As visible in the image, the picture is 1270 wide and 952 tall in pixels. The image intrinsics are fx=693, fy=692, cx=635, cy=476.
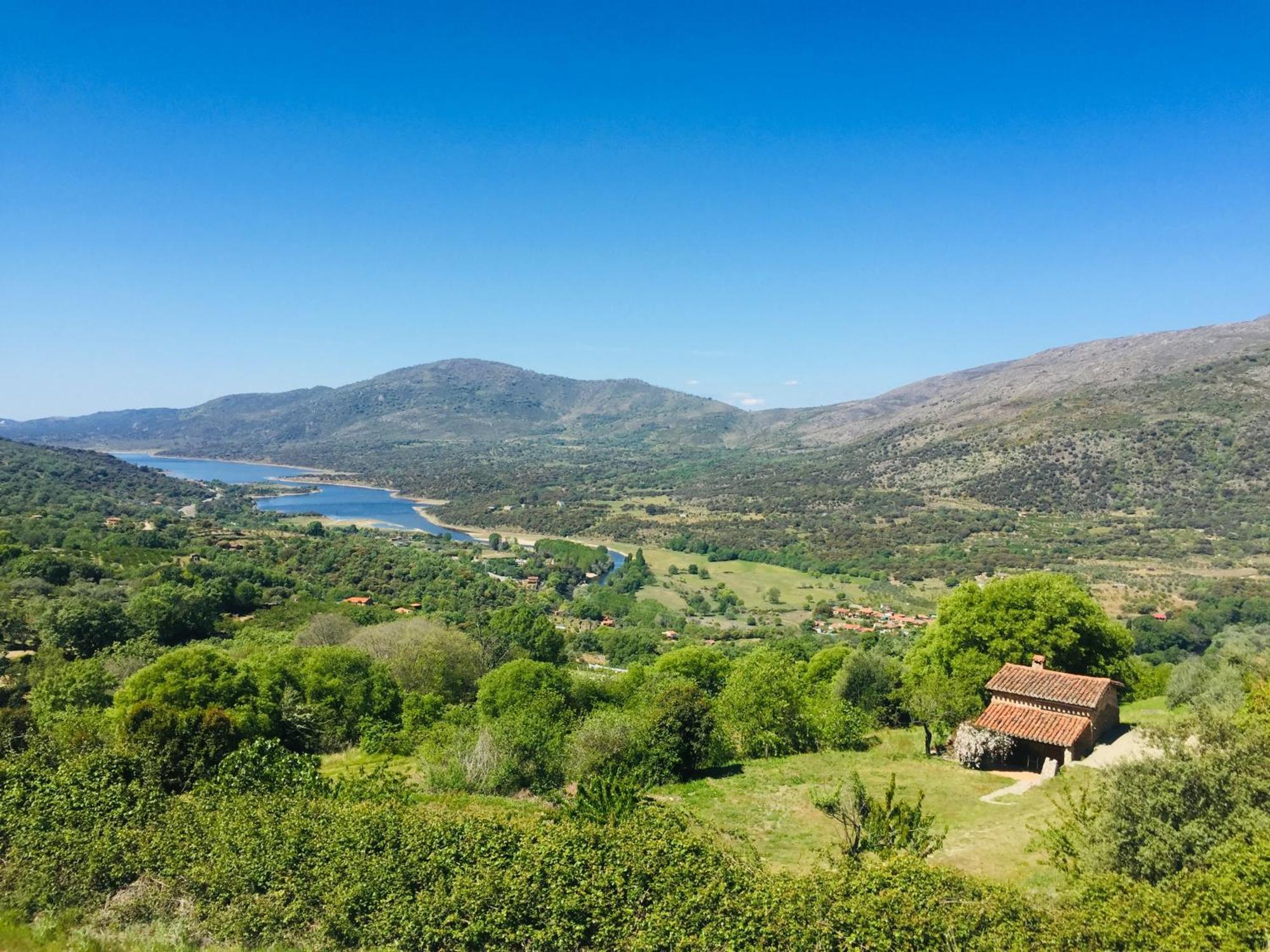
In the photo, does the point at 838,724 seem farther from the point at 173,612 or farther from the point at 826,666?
the point at 173,612

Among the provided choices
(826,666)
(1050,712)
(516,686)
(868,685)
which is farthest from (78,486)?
(1050,712)

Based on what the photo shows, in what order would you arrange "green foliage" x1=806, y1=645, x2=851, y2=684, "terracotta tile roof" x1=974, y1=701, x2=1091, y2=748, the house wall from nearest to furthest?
"terracotta tile roof" x1=974, y1=701, x2=1091, y2=748, the house wall, "green foliage" x1=806, y1=645, x2=851, y2=684

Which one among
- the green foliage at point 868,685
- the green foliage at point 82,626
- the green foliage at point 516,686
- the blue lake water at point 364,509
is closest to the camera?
the green foliage at point 516,686

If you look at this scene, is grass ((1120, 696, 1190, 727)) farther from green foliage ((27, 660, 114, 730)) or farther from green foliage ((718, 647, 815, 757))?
green foliage ((27, 660, 114, 730))

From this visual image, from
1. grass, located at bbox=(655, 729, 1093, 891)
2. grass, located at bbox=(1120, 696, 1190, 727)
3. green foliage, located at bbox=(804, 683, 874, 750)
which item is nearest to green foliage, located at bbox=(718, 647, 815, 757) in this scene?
green foliage, located at bbox=(804, 683, 874, 750)

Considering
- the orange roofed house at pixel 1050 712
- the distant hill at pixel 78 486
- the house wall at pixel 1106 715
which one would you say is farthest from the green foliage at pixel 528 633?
the distant hill at pixel 78 486

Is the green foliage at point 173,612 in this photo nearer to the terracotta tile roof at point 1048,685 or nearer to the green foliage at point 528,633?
the green foliage at point 528,633
